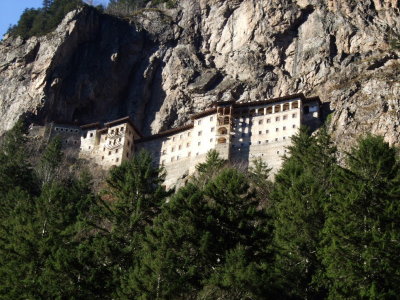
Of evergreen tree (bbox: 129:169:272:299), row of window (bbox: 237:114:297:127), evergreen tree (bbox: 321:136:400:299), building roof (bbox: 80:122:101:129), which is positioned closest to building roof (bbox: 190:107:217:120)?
row of window (bbox: 237:114:297:127)

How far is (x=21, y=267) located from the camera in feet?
76.1

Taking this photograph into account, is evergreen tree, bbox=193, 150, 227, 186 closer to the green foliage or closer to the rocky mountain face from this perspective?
the rocky mountain face

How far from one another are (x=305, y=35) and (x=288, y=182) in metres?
55.9

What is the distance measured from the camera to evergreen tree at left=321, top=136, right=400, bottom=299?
18438 millimetres

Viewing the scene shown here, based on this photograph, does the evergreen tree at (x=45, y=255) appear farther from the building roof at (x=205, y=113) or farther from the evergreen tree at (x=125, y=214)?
the building roof at (x=205, y=113)

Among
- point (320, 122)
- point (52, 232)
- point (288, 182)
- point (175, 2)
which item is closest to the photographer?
point (52, 232)

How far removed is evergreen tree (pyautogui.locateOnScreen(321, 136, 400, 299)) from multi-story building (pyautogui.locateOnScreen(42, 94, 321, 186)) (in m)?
38.0

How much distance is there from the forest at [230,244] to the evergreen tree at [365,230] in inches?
1.5

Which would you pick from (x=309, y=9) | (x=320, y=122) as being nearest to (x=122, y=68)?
(x=309, y=9)

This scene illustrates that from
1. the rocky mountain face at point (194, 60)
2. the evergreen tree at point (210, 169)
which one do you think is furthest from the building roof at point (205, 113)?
the evergreen tree at point (210, 169)

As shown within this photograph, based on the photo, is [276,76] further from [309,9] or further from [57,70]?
[57,70]

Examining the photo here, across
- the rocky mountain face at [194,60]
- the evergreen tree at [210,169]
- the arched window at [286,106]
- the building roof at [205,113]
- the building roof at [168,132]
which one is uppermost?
the rocky mountain face at [194,60]

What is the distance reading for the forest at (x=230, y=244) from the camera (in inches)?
770

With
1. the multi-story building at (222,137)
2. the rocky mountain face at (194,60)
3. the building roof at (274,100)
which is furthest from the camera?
the rocky mountain face at (194,60)
